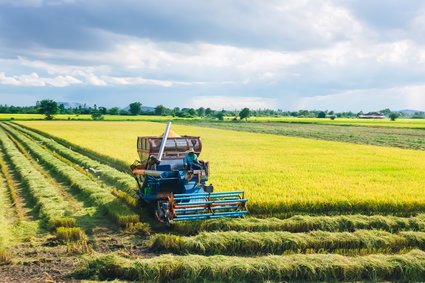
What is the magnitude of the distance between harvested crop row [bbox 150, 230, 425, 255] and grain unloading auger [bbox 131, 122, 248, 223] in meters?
0.74

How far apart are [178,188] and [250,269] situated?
13.5 ft

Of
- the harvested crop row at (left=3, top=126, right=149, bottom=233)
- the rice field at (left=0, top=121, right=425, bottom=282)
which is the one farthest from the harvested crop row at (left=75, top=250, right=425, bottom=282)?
the harvested crop row at (left=3, top=126, right=149, bottom=233)

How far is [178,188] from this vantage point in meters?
10.3

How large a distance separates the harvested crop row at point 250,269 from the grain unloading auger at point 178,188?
1920 millimetres

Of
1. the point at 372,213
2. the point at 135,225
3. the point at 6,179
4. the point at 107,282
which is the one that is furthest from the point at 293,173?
the point at 6,179

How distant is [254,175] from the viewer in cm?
1534

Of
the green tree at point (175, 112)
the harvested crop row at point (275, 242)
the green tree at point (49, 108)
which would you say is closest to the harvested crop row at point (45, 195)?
the harvested crop row at point (275, 242)

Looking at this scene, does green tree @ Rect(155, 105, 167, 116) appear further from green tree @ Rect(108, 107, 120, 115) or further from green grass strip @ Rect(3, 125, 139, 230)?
green grass strip @ Rect(3, 125, 139, 230)

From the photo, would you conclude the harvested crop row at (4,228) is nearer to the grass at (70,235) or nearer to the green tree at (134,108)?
the grass at (70,235)

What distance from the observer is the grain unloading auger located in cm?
897

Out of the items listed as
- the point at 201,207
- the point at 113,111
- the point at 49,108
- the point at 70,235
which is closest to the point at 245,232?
the point at 201,207

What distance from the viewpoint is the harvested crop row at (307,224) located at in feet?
29.7

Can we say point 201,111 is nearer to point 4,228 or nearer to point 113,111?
point 113,111

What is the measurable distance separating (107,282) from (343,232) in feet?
18.4
